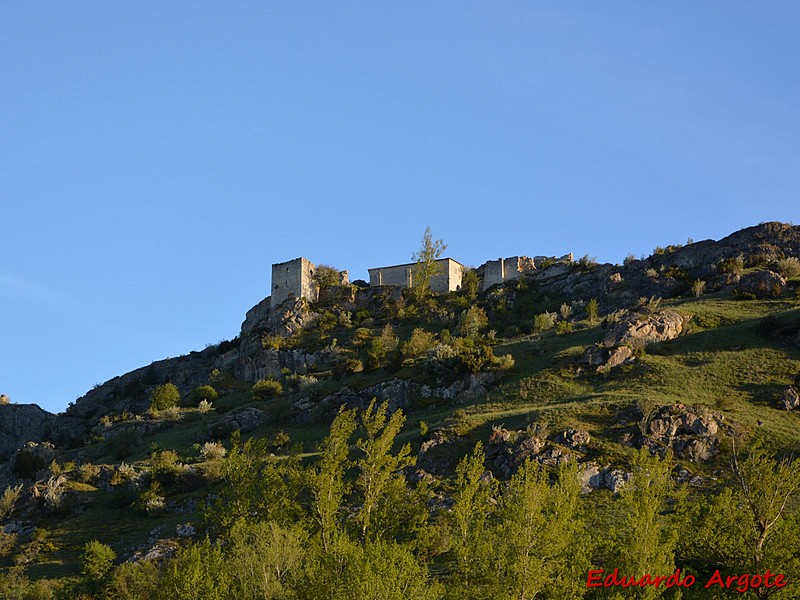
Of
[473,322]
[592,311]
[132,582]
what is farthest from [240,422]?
[592,311]

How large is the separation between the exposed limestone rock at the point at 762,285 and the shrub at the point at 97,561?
5215 cm

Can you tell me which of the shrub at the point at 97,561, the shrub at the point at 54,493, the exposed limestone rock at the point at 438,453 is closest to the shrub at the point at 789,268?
the exposed limestone rock at the point at 438,453

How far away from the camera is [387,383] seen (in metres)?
62.4

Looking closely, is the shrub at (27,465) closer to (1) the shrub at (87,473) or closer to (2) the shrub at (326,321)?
(1) the shrub at (87,473)

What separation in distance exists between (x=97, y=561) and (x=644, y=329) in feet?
123

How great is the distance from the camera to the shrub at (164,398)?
256 ft

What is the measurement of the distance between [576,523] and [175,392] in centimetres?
5662

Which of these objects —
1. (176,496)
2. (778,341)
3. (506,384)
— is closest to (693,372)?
(778,341)

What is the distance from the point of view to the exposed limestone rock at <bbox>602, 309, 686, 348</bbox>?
57.9 metres

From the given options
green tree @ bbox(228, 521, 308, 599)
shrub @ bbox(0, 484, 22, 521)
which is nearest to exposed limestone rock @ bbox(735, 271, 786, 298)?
green tree @ bbox(228, 521, 308, 599)

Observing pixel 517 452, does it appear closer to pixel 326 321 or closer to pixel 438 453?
pixel 438 453

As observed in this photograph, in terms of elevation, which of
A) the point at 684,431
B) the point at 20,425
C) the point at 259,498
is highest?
the point at 684,431

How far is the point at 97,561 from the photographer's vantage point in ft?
133

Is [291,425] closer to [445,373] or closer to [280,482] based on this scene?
[445,373]
